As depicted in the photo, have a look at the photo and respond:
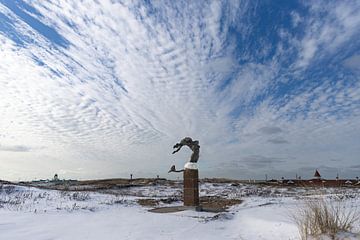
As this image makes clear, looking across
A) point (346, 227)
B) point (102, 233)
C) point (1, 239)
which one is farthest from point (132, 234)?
point (346, 227)

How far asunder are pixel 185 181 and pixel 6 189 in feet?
38.7

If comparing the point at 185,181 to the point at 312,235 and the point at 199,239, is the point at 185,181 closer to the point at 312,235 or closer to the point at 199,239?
the point at 199,239

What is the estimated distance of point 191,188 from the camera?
13.9 m

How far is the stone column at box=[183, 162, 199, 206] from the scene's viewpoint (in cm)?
1386

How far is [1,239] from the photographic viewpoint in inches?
271

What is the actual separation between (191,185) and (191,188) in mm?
129

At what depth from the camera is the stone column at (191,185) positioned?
13.9 meters

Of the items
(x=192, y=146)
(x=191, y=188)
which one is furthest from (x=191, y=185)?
(x=192, y=146)

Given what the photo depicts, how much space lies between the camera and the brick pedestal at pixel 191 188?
45.4ft

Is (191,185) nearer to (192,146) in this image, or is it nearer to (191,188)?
(191,188)

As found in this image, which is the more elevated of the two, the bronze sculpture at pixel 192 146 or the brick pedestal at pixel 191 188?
the bronze sculpture at pixel 192 146

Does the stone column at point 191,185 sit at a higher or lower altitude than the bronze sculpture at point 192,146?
lower

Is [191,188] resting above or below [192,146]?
below

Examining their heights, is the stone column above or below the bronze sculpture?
below
